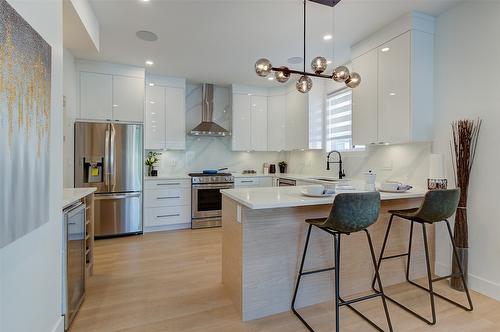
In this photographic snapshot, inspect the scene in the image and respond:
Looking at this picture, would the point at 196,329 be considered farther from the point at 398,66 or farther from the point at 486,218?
the point at 398,66

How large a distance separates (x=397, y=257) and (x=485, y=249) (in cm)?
73

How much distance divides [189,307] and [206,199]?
256 centimetres

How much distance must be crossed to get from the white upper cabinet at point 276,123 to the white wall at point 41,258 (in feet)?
13.0

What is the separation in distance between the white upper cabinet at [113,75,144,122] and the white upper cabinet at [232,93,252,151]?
172 centimetres

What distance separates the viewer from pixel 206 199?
4641 mm

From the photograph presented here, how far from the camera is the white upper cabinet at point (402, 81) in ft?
8.74

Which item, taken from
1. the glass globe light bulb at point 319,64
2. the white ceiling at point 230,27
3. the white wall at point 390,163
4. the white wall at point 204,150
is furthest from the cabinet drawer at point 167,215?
the glass globe light bulb at point 319,64

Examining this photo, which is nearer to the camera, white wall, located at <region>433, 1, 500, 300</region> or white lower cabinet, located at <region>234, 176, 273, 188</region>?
white wall, located at <region>433, 1, 500, 300</region>

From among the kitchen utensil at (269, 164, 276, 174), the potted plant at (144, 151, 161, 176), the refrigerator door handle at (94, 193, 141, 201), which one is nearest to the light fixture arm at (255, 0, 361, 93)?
the refrigerator door handle at (94, 193, 141, 201)

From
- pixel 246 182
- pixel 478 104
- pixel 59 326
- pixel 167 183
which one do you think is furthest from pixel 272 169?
pixel 59 326

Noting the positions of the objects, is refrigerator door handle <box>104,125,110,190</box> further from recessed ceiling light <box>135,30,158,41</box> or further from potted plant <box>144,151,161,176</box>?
recessed ceiling light <box>135,30,158,41</box>

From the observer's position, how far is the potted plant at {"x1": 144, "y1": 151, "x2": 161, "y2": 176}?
469 centimetres

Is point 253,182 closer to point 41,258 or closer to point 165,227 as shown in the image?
A: point 165,227

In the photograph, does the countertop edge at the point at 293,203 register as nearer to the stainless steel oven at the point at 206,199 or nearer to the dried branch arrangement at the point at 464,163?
the dried branch arrangement at the point at 464,163
